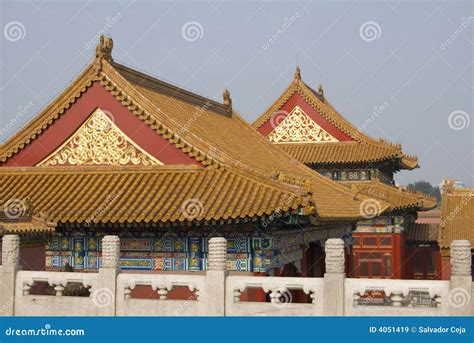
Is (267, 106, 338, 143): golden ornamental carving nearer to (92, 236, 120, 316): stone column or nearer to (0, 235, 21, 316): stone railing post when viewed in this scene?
(92, 236, 120, 316): stone column

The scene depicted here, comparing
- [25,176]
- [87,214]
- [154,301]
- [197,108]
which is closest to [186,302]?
[154,301]

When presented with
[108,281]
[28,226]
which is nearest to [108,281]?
[108,281]

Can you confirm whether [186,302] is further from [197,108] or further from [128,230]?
[197,108]

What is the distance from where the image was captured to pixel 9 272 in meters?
12.2

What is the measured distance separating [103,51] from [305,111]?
18.0 m

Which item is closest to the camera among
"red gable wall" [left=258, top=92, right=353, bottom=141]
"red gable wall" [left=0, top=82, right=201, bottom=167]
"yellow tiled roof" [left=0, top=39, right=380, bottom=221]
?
"yellow tiled roof" [left=0, top=39, right=380, bottom=221]

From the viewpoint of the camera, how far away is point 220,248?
11.5 meters

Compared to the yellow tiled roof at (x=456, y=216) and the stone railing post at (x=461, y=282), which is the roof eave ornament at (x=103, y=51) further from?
the yellow tiled roof at (x=456, y=216)

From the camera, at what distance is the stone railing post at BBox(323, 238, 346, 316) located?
36.3 ft

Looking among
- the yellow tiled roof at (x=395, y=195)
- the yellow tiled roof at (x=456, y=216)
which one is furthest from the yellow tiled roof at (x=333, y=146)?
the yellow tiled roof at (x=456, y=216)

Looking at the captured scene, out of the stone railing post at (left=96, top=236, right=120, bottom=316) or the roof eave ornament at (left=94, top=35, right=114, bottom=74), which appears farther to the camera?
the roof eave ornament at (left=94, top=35, right=114, bottom=74)

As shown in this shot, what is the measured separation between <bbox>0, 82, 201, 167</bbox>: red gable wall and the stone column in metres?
3.31

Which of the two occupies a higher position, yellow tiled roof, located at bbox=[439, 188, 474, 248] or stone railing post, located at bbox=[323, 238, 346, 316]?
yellow tiled roof, located at bbox=[439, 188, 474, 248]

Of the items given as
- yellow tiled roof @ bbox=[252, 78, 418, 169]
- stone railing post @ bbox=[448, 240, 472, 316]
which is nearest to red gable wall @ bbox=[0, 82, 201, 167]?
stone railing post @ bbox=[448, 240, 472, 316]
